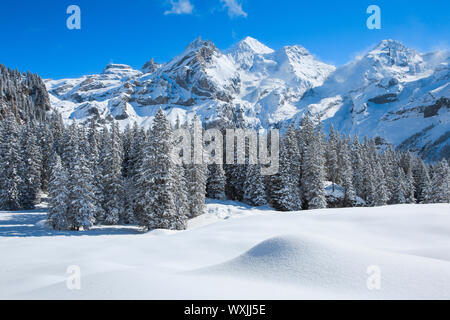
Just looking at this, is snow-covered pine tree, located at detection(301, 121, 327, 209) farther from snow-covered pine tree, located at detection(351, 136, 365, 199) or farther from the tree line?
snow-covered pine tree, located at detection(351, 136, 365, 199)

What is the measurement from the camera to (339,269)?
18.0 ft

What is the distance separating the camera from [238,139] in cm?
5203

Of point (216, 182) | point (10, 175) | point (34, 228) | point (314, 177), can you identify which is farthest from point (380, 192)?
point (10, 175)

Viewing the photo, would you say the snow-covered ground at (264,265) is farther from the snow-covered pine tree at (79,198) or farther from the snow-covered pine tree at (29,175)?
the snow-covered pine tree at (29,175)

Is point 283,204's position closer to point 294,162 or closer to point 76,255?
point 294,162

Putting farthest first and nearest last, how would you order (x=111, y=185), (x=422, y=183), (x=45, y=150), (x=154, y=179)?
1. (x=422, y=183)
2. (x=45, y=150)
3. (x=111, y=185)
4. (x=154, y=179)

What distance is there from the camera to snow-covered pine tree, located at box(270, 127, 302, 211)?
42969mm

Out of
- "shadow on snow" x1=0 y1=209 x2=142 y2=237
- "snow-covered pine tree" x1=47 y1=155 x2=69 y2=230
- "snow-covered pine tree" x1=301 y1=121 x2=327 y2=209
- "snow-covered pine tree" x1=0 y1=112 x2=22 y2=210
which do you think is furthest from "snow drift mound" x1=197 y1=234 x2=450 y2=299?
"snow-covered pine tree" x1=0 y1=112 x2=22 y2=210

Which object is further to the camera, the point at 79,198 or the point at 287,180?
the point at 287,180

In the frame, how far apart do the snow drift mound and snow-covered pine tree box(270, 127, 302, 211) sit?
37120mm

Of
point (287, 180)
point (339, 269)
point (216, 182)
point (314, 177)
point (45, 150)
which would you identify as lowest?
point (216, 182)

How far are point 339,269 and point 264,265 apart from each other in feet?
5.07

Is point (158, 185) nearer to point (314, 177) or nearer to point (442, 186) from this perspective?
point (314, 177)
